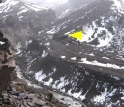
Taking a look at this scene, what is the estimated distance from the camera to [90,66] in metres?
67.9

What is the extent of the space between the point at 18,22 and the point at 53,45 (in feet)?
124

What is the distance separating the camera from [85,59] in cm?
7381

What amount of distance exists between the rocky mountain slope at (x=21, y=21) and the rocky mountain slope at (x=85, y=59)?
31.7 ft

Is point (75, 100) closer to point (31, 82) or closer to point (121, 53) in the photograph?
point (31, 82)

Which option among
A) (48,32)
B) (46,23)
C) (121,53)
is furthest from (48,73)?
(46,23)

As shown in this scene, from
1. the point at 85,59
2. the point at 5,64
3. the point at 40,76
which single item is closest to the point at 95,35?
the point at 85,59

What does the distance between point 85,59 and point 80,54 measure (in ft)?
15.6

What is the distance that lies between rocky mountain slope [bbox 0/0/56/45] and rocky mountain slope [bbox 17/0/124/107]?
380 inches

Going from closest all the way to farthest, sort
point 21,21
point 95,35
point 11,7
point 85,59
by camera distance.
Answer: point 85,59 → point 95,35 → point 21,21 → point 11,7

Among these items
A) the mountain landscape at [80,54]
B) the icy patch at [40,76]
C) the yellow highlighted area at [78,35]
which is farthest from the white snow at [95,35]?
the icy patch at [40,76]

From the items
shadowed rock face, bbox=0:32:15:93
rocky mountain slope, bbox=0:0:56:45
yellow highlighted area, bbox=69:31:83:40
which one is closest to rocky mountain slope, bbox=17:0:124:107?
yellow highlighted area, bbox=69:31:83:40

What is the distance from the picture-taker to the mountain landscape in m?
60.1

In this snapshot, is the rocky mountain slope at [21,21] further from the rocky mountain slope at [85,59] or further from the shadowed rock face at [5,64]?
the shadowed rock face at [5,64]

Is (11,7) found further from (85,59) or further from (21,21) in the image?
(85,59)
